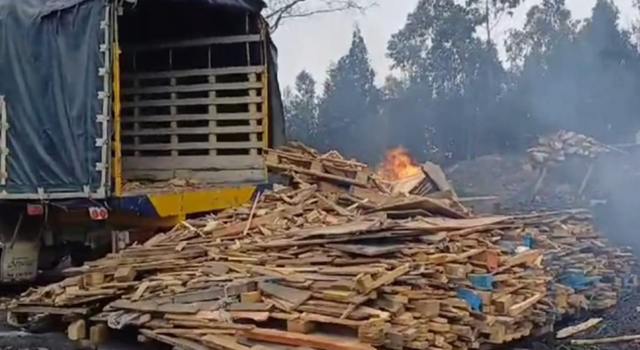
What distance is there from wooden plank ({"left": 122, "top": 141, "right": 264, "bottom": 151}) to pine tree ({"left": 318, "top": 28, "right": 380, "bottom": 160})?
17712 mm

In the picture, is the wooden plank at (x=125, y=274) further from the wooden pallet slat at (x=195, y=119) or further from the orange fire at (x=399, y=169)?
the orange fire at (x=399, y=169)

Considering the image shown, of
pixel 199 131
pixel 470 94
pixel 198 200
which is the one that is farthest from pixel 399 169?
pixel 470 94

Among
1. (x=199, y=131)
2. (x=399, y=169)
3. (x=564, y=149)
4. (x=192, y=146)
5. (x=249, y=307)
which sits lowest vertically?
(x=249, y=307)

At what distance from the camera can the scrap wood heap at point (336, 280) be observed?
20.4ft

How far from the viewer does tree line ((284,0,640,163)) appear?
97.8ft

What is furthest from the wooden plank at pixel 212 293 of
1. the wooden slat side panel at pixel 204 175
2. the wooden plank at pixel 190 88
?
the wooden plank at pixel 190 88

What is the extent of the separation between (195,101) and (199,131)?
411 millimetres

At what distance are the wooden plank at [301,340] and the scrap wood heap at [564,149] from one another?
15.0 meters

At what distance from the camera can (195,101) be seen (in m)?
10.9

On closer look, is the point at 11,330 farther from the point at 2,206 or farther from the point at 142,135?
the point at 142,135

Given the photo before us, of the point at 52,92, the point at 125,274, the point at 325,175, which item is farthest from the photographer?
the point at 325,175

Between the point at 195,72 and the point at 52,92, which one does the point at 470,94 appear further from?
the point at 52,92

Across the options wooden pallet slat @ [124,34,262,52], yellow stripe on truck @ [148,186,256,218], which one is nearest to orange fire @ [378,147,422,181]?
yellow stripe on truck @ [148,186,256,218]

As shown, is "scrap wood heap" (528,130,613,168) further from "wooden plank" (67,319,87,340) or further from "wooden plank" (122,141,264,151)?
"wooden plank" (67,319,87,340)
